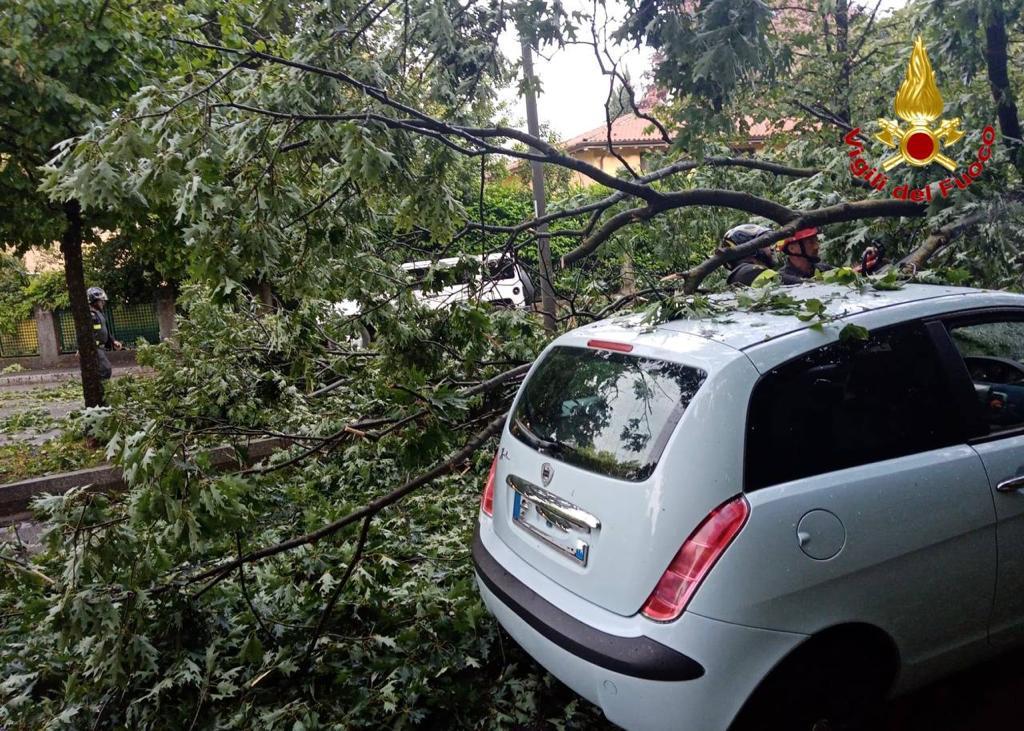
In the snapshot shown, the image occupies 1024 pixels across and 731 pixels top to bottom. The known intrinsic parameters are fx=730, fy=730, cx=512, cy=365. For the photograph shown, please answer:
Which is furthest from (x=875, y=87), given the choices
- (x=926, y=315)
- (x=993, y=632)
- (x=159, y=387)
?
(x=159, y=387)

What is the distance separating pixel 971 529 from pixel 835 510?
64cm

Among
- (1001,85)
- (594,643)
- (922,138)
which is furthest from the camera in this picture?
(1001,85)

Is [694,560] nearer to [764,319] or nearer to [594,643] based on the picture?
[594,643]

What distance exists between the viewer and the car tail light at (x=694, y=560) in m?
2.28

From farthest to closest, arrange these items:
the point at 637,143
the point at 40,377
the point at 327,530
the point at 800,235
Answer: the point at 40,377 → the point at 637,143 → the point at 800,235 → the point at 327,530

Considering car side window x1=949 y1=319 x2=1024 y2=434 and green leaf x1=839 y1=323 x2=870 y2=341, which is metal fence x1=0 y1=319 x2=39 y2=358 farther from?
car side window x1=949 y1=319 x2=1024 y2=434

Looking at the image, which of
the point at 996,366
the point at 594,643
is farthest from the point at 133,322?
the point at 996,366

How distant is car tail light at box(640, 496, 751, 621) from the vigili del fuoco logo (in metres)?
4.95

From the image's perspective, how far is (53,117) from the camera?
7004 millimetres

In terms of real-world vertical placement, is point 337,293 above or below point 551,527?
above

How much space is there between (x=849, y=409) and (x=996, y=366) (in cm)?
102

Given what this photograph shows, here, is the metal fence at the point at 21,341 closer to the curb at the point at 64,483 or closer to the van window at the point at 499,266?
the curb at the point at 64,483

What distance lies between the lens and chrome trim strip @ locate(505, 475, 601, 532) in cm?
258

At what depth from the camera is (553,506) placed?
276 centimetres
